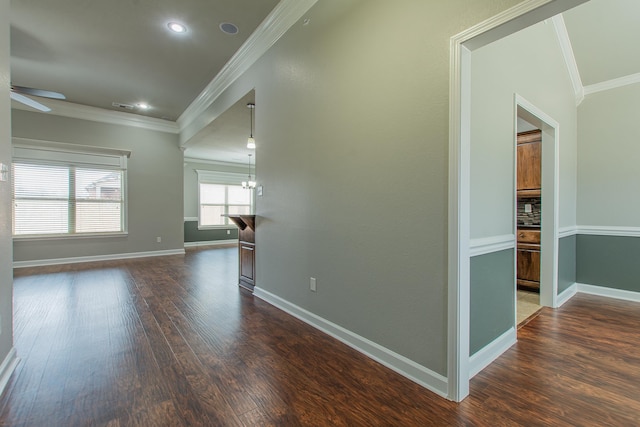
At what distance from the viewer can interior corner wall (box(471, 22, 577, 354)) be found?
1.90 m

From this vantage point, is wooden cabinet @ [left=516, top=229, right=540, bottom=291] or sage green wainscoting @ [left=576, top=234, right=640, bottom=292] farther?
wooden cabinet @ [left=516, top=229, right=540, bottom=291]

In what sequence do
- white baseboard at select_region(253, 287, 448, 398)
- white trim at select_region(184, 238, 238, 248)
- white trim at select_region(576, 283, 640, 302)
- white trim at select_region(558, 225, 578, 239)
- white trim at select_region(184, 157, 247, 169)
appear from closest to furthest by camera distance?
white baseboard at select_region(253, 287, 448, 398) → white trim at select_region(558, 225, 578, 239) → white trim at select_region(576, 283, 640, 302) → white trim at select_region(184, 238, 238, 248) → white trim at select_region(184, 157, 247, 169)

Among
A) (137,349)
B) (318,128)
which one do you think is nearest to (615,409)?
(318,128)

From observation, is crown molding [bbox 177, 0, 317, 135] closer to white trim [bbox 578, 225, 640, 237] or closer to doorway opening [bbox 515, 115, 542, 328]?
doorway opening [bbox 515, 115, 542, 328]

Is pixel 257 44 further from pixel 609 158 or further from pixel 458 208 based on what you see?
pixel 609 158

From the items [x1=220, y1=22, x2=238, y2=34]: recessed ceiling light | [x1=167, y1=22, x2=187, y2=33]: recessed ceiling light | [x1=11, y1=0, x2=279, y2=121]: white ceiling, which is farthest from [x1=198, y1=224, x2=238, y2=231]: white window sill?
[x1=220, y1=22, x2=238, y2=34]: recessed ceiling light

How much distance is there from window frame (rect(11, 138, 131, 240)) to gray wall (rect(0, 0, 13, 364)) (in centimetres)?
472

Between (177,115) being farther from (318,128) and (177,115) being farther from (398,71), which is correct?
(398,71)

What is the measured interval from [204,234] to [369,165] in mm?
8071

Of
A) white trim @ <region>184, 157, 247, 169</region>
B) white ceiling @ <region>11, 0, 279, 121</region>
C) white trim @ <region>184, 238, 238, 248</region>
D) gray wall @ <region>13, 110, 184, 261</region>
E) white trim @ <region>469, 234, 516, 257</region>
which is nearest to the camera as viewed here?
white trim @ <region>469, 234, 516, 257</region>

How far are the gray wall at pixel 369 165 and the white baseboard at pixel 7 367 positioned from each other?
2.08 meters

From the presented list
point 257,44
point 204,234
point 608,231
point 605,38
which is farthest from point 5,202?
point 204,234

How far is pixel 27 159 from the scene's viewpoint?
17.2 feet

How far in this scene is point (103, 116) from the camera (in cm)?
589
